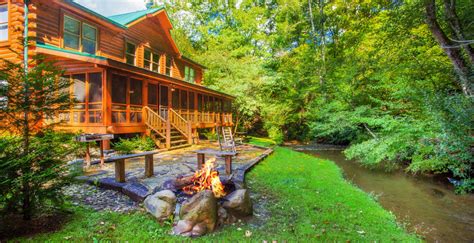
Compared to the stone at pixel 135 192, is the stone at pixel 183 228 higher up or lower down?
lower down

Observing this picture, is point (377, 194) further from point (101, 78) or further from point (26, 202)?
point (101, 78)

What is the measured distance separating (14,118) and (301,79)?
57.3 feet

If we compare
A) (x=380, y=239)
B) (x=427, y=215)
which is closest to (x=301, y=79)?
(x=427, y=215)

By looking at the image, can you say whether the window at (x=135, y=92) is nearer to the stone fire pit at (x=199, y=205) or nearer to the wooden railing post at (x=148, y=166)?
the wooden railing post at (x=148, y=166)

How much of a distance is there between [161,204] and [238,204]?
1231 mm

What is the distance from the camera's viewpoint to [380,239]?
3.81 m

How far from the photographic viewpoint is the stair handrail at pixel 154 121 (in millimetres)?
11000

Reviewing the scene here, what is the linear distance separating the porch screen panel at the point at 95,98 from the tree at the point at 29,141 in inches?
261

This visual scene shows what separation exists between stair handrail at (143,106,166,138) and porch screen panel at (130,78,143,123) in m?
0.35

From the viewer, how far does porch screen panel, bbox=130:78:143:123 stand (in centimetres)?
1081

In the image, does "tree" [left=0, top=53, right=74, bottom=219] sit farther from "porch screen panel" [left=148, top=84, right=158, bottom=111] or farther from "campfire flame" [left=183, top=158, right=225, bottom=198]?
Result: "porch screen panel" [left=148, top=84, right=158, bottom=111]

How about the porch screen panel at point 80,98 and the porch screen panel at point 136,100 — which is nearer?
the porch screen panel at point 80,98

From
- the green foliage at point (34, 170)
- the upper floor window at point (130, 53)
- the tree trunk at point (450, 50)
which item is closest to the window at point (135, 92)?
the upper floor window at point (130, 53)

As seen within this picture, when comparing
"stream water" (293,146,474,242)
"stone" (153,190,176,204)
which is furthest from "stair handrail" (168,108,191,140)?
"stone" (153,190,176,204)
